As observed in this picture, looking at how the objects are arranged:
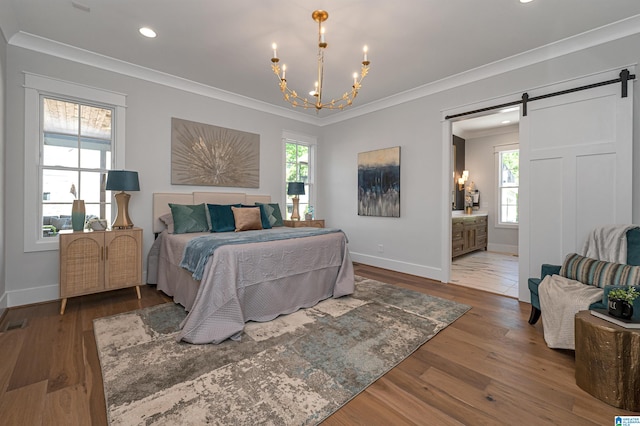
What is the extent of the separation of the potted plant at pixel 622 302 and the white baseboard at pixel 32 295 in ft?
16.1

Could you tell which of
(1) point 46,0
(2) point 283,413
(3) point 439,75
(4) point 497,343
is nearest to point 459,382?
(4) point 497,343

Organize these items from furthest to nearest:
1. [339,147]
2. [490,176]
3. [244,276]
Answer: [490,176] → [339,147] → [244,276]

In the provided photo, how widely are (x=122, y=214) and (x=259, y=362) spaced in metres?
2.52

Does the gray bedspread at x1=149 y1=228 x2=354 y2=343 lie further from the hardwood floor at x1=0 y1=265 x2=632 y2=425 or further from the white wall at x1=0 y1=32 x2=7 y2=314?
the white wall at x1=0 y1=32 x2=7 y2=314

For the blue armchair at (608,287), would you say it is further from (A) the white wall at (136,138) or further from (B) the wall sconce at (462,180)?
(B) the wall sconce at (462,180)

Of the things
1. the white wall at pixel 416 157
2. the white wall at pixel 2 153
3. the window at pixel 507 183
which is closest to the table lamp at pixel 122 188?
the white wall at pixel 2 153

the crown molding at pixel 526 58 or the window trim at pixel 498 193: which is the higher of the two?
the crown molding at pixel 526 58

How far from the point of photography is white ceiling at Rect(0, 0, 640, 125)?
2.35m

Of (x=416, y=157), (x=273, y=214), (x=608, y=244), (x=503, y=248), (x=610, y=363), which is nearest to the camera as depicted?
(x=610, y=363)

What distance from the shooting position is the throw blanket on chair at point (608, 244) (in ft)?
7.28

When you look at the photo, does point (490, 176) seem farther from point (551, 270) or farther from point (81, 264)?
point (81, 264)

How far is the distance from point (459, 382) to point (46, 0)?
431cm

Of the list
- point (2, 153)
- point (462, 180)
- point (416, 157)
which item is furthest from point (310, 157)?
point (2, 153)

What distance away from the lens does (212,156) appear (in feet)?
13.7
